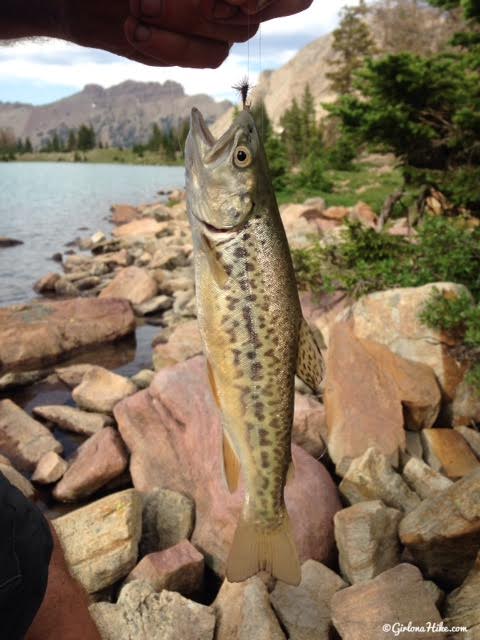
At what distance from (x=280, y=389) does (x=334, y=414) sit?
4.40 m

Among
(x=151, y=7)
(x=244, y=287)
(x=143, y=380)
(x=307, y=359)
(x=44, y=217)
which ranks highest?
(x=151, y=7)

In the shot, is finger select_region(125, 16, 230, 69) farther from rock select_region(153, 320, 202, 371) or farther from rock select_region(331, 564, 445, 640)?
rock select_region(153, 320, 202, 371)

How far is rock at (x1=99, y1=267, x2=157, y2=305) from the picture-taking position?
1656 centimetres

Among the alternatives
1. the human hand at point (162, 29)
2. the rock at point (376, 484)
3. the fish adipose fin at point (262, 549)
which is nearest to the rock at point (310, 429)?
the rock at point (376, 484)

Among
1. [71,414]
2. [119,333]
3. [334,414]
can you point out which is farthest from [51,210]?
[334,414]

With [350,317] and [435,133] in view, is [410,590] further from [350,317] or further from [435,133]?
[435,133]

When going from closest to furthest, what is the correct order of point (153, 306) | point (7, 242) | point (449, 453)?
point (449, 453), point (153, 306), point (7, 242)

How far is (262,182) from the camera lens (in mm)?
2641

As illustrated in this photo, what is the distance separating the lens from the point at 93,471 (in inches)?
Answer: 282

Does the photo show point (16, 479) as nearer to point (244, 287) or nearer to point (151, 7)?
point (244, 287)

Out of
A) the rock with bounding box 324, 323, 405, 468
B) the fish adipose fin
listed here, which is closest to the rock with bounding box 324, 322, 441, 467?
the rock with bounding box 324, 323, 405, 468

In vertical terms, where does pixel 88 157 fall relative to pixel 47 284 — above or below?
above

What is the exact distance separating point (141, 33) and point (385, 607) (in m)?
3.86

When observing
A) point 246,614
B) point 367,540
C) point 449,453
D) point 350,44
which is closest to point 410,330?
point 449,453
